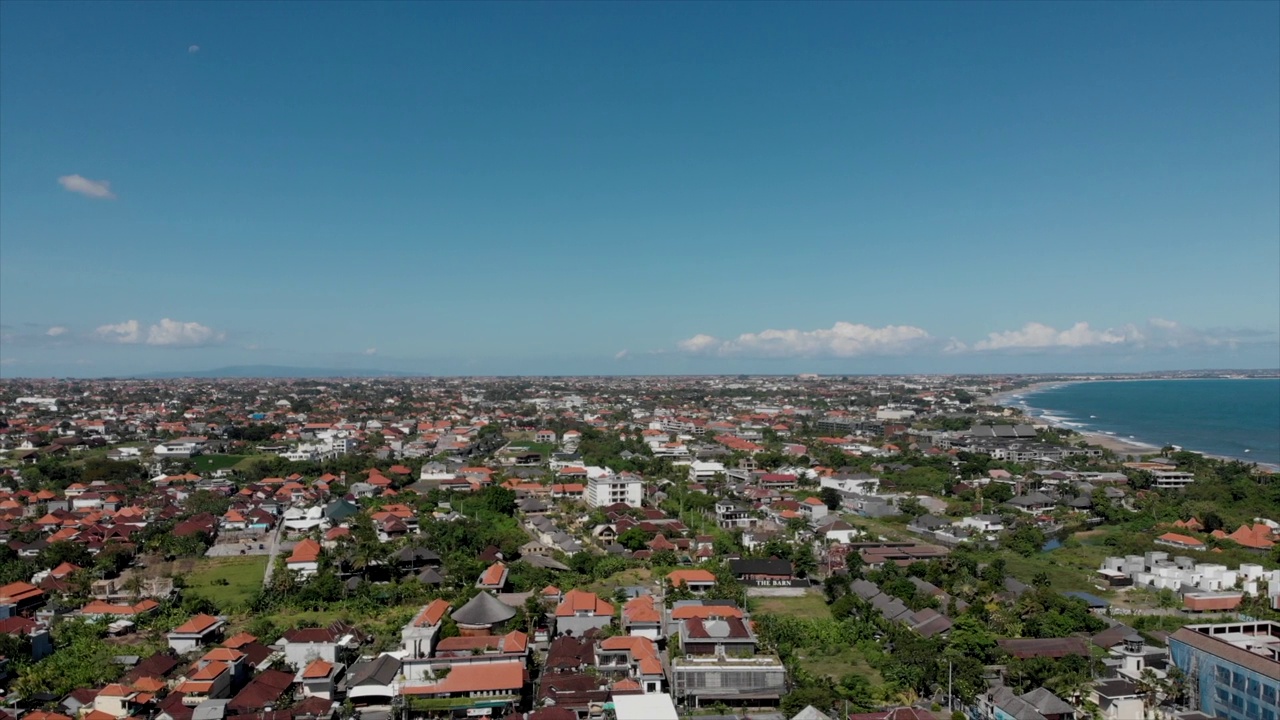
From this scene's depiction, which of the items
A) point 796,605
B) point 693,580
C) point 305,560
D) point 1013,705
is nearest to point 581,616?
point 693,580

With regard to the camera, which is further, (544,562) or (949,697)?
(544,562)

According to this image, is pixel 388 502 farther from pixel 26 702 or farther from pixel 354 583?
pixel 26 702

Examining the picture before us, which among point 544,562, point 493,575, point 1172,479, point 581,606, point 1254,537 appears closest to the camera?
point 581,606

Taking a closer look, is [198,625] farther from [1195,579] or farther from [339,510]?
[1195,579]

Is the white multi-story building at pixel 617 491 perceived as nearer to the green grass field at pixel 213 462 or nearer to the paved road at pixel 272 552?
the paved road at pixel 272 552

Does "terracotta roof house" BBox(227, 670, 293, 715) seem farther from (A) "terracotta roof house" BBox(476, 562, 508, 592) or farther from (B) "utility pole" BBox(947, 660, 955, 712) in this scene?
(B) "utility pole" BBox(947, 660, 955, 712)
